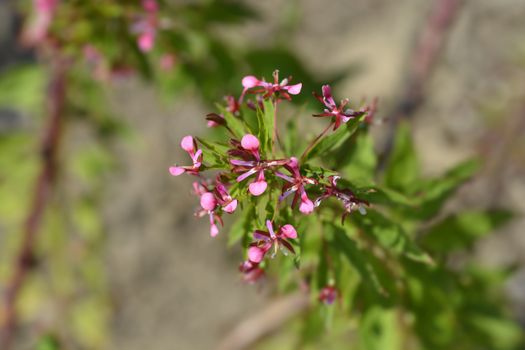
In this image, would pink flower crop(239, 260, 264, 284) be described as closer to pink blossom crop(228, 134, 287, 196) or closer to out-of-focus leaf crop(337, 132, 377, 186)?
pink blossom crop(228, 134, 287, 196)

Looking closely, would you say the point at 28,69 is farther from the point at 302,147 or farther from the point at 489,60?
the point at 489,60

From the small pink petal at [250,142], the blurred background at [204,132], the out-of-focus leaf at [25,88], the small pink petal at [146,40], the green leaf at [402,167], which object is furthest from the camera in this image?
the blurred background at [204,132]

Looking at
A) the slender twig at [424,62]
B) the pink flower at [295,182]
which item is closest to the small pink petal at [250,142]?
the pink flower at [295,182]

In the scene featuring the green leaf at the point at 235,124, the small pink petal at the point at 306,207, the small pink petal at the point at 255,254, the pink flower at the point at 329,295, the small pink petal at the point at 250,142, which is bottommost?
the small pink petal at the point at 255,254

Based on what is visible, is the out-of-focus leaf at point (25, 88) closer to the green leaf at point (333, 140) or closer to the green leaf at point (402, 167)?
the green leaf at point (402, 167)

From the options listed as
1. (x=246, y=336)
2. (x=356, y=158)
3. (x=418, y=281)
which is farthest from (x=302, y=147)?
(x=246, y=336)
